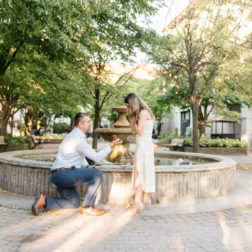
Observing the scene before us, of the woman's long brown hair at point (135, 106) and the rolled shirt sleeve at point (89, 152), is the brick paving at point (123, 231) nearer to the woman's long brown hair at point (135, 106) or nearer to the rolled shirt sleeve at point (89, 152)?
the rolled shirt sleeve at point (89, 152)

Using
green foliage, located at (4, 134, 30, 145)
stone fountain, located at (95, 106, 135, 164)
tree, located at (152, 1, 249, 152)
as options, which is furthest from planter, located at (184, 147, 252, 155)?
stone fountain, located at (95, 106, 135, 164)

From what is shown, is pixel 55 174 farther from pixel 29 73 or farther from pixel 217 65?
pixel 217 65

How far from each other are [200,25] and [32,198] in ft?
39.5

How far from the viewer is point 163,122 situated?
1863 inches

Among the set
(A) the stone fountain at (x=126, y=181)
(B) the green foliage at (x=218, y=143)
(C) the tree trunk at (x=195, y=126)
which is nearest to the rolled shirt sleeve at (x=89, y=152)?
(A) the stone fountain at (x=126, y=181)

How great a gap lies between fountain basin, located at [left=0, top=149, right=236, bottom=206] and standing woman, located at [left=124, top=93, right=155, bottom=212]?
1.71ft

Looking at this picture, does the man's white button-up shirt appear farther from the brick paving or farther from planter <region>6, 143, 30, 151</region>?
planter <region>6, 143, 30, 151</region>

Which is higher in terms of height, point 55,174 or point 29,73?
point 29,73

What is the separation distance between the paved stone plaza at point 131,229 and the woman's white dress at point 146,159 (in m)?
0.55

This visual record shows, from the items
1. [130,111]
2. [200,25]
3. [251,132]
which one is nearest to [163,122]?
[251,132]

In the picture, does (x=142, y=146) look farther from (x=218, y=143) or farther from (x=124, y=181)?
(x=218, y=143)

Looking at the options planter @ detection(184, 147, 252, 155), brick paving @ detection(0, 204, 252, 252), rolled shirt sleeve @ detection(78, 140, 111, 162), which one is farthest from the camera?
planter @ detection(184, 147, 252, 155)

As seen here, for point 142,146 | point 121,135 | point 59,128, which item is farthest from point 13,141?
point 59,128

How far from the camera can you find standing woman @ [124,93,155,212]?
480 cm
